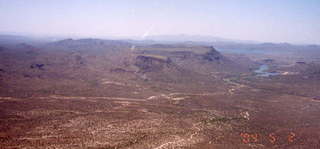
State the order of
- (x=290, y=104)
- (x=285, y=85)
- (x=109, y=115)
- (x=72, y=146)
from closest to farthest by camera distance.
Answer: (x=72, y=146)
(x=109, y=115)
(x=290, y=104)
(x=285, y=85)

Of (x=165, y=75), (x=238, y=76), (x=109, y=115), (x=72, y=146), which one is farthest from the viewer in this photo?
(x=238, y=76)

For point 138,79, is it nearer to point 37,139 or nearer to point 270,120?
point 270,120

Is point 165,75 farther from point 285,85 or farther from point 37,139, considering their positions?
point 37,139

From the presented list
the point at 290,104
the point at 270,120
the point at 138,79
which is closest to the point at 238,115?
the point at 270,120

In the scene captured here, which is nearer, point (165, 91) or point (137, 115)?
point (137, 115)

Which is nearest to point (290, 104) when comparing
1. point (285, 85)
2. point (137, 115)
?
point (285, 85)
